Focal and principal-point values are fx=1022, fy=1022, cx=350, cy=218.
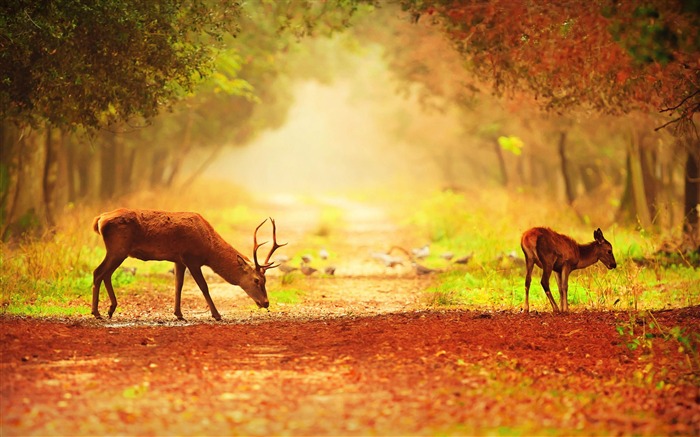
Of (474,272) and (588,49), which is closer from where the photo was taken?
(588,49)

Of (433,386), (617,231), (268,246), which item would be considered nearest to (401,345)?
(433,386)

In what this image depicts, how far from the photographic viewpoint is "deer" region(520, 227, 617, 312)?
1259 centimetres

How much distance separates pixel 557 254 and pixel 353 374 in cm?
493

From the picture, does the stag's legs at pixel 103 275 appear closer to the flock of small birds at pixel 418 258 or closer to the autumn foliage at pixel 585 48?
the autumn foliage at pixel 585 48

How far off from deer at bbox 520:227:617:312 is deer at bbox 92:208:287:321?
3.15m

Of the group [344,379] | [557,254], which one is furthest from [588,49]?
[344,379]

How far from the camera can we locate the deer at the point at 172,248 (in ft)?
41.0

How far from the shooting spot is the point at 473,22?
14992 mm

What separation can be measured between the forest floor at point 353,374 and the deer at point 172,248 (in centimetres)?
45

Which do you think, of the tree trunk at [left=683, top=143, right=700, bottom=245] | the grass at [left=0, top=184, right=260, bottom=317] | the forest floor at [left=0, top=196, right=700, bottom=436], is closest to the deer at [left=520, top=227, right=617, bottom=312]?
the forest floor at [left=0, top=196, right=700, bottom=436]

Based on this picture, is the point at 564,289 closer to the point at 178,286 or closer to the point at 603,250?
the point at 603,250

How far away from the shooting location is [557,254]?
12.7 metres

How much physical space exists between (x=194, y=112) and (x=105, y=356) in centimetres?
2263

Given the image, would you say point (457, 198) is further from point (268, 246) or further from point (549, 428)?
point (549, 428)
